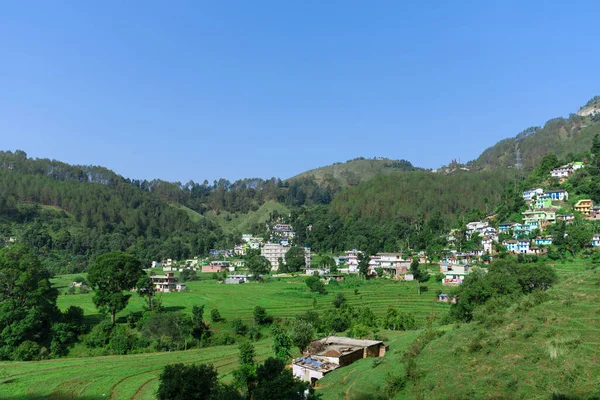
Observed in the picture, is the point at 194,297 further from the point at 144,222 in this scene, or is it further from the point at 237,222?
the point at 237,222

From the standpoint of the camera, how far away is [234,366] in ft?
75.7

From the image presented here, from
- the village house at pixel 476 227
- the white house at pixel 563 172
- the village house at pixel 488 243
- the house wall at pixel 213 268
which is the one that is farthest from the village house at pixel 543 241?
the house wall at pixel 213 268

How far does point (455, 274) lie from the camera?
4653cm

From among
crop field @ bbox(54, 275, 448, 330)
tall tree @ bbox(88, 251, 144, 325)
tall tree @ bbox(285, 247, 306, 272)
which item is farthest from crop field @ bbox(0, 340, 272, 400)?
tall tree @ bbox(285, 247, 306, 272)

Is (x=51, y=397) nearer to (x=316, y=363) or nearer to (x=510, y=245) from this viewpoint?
(x=316, y=363)

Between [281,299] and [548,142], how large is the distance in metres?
132

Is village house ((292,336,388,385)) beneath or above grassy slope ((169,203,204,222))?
beneath

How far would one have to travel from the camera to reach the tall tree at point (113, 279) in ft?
107

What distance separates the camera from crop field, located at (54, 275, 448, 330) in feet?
123

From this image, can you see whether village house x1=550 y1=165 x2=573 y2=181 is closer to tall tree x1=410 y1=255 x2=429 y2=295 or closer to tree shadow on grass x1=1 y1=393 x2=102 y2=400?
tall tree x1=410 y1=255 x2=429 y2=295

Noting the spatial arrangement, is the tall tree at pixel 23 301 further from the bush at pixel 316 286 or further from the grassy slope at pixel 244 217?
the grassy slope at pixel 244 217

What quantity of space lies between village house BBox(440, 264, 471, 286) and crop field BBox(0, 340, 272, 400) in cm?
2503

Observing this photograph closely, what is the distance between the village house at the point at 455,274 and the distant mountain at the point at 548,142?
88568mm

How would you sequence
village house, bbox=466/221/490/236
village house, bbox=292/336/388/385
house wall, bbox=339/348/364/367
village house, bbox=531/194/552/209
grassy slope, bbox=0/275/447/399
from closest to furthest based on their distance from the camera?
village house, bbox=292/336/388/385 < grassy slope, bbox=0/275/447/399 < house wall, bbox=339/348/364/367 < village house, bbox=531/194/552/209 < village house, bbox=466/221/490/236
